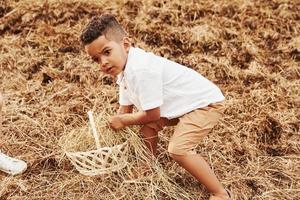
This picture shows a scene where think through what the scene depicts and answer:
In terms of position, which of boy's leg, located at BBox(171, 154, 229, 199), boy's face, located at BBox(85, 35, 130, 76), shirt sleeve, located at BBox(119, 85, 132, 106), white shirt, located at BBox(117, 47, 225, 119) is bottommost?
boy's leg, located at BBox(171, 154, 229, 199)

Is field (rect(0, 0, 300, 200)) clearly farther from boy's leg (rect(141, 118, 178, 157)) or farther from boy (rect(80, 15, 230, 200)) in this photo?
boy (rect(80, 15, 230, 200))

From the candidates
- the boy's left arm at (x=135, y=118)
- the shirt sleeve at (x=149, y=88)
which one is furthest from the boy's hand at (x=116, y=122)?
the shirt sleeve at (x=149, y=88)

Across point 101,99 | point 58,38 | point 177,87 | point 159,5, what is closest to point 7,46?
point 58,38

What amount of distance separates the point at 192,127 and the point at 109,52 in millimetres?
508

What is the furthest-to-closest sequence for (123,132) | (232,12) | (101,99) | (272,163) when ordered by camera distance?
(232,12), (101,99), (272,163), (123,132)

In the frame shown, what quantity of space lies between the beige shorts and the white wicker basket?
280 mm

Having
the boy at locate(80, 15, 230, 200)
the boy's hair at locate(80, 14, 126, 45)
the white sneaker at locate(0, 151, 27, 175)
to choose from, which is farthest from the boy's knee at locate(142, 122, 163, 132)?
the white sneaker at locate(0, 151, 27, 175)

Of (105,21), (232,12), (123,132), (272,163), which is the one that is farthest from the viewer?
(232,12)

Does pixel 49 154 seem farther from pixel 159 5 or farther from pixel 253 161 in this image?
pixel 159 5

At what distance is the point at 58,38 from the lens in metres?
3.90

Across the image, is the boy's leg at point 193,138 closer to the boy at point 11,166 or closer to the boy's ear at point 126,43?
the boy's ear at point 126,43

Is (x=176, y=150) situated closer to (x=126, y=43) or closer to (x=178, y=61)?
(x=126, y=43)

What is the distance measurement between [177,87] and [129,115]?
27 cm

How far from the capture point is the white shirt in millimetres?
2240
